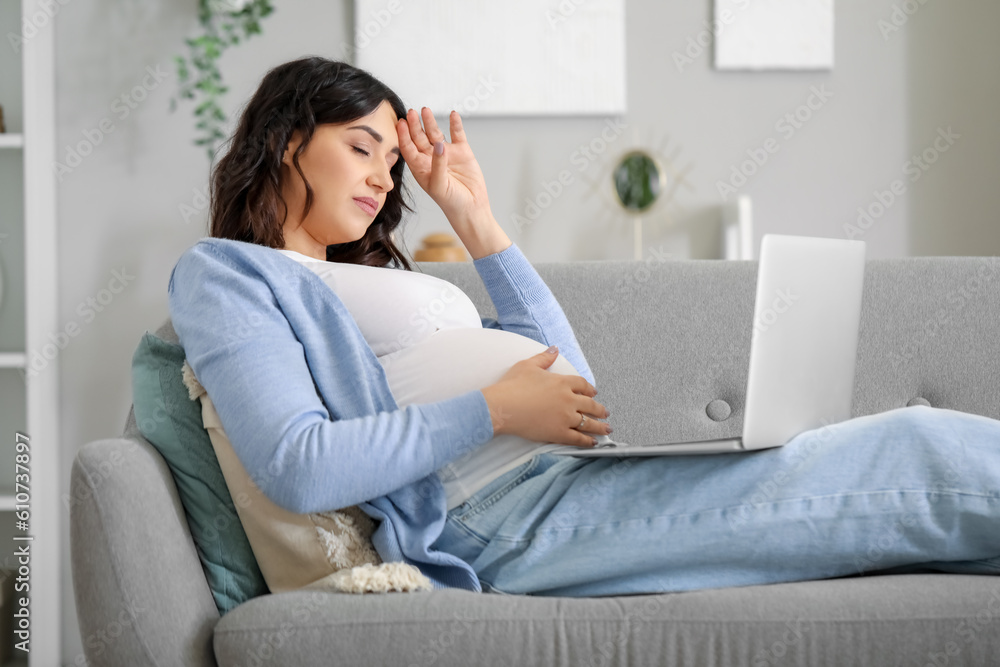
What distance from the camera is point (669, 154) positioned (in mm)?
2152

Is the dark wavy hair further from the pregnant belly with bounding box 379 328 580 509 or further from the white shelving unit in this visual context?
the white shelving unit

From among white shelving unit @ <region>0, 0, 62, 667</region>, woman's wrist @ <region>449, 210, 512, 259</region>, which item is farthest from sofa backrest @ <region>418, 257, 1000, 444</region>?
white shelving unit @ <region>0, 0, 62, 667</region>

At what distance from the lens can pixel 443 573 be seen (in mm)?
971

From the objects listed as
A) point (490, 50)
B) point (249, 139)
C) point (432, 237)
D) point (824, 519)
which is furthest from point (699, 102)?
point (824, 519)

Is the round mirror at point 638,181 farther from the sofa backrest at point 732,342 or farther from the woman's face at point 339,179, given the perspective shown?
the woman's face at point 339,179

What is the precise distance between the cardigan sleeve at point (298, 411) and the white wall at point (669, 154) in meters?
1.20

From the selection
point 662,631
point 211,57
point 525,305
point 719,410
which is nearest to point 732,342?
point 719,410

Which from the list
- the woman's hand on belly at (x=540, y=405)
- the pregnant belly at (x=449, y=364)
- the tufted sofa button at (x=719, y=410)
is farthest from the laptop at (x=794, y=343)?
the tufted sofa button at (x=719, y=410)

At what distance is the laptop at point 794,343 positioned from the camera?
829 millimetres

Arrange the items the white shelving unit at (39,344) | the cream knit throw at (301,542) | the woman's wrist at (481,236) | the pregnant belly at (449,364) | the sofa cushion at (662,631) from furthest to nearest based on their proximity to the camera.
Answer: the white shelving unit at (39,344) < the woman's wrist at (481,236) < the pregnant belly at (449,364) < the cream knit throw at (301,542) < the sofa cushion at (662,631)

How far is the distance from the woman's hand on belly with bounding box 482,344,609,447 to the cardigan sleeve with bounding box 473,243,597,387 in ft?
0.87

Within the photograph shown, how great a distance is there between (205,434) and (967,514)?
2.88 feet

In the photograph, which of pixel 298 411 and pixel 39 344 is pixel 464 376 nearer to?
pixel 298 411

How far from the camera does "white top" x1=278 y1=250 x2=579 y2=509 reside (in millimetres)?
1029
